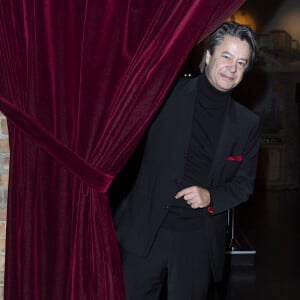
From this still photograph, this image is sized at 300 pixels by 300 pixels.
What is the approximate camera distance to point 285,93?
970 cm

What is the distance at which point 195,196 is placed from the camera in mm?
2059

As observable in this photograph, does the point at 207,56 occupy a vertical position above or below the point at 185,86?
above

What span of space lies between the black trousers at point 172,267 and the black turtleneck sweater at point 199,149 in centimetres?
6

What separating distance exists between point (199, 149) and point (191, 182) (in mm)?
137

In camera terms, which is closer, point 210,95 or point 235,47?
point 235,47

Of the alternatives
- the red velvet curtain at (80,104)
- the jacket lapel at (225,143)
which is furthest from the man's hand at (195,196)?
the red velvet curtain at (80,104)

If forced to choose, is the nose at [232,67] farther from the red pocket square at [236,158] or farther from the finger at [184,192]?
the finger at [184,192]

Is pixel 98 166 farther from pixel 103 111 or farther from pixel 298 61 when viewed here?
pixel 298 61

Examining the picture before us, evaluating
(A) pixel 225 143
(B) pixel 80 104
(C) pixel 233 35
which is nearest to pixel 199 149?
(A) pixel 225 143

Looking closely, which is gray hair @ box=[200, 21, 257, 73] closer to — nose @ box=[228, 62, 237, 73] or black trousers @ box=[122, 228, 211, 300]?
nose @ box=[228, 62, 237, 73]

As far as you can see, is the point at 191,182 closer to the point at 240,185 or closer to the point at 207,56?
the point at 240,185

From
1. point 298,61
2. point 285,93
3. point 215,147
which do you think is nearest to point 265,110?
point 285,93

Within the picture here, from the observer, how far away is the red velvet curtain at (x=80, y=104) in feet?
5.80

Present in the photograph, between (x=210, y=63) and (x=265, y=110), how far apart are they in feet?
26.1
